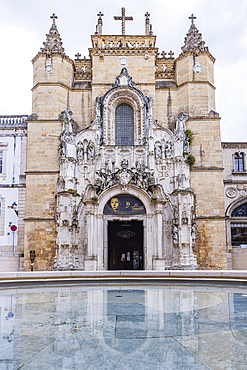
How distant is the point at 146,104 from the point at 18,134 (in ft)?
31.0

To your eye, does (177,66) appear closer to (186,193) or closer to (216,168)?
(216,168)

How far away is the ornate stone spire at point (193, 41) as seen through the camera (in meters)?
25.0

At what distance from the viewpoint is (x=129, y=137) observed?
79.9ft

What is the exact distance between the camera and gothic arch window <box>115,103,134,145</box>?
24.3m

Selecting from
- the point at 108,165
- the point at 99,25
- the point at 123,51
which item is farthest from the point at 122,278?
the point at 99,25

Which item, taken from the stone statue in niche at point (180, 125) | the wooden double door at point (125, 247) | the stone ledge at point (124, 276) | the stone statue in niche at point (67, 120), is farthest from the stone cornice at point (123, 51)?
the stone ledge at point (124, 276)

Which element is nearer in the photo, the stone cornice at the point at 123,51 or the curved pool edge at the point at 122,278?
the curved pool edge at the point at 122,278

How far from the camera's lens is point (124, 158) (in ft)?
75.3

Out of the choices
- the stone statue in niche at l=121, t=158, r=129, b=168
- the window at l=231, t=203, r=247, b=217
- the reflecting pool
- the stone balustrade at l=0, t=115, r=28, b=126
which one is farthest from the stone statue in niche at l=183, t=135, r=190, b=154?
the reflecting pool

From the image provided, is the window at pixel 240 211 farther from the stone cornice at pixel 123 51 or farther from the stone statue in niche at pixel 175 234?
the stone cornice at pixel 123 51

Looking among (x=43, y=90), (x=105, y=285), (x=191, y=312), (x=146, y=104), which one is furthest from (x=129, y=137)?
(x=191, y=312)

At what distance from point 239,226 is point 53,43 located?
19310 mm

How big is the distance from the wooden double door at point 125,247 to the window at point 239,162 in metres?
9.43

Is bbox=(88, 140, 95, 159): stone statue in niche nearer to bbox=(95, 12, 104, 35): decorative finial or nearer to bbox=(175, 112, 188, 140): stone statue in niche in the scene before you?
bbox=(175, 112, 188, 140): stone statue in niche
